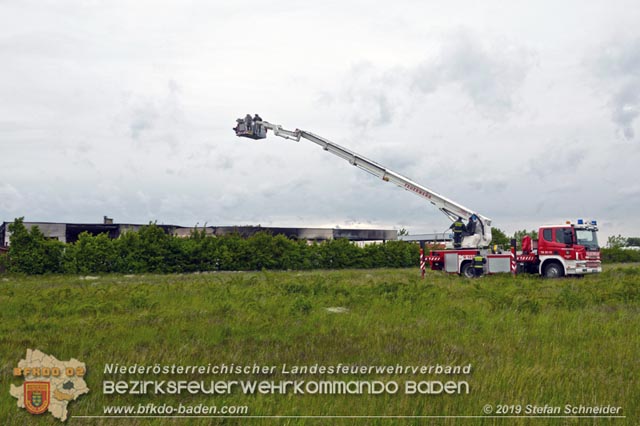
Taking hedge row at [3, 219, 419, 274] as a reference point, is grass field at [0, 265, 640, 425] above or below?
below

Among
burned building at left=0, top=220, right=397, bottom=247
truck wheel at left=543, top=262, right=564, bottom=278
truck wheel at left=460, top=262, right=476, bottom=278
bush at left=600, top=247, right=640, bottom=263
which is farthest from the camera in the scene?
bush at left=600, top=247, right=640, bottom=263

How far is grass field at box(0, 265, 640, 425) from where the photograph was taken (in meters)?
5.83

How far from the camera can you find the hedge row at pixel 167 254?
30172mm

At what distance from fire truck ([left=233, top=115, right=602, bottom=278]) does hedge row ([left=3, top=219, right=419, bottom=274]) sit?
10079 mm

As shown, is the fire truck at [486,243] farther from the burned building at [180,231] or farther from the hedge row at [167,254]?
the burned building at [180,231]

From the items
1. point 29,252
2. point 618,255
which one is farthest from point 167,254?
point 618,255

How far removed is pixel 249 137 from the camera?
27219 mm

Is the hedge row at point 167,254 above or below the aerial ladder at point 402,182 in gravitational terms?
below

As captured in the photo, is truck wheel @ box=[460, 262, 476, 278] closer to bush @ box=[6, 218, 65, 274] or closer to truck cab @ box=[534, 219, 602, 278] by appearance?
truck cab @ box=[534, 219, 602, 278]

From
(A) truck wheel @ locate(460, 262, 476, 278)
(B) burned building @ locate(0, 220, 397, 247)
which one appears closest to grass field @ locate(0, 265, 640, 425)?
(A) truck wheel @ locate(460, 262, 476, 278)

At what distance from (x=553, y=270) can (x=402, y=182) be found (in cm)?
813

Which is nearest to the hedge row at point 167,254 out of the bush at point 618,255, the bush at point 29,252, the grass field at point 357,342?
the bush at point 29,252

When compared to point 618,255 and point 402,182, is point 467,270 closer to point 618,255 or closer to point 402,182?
point 402,182

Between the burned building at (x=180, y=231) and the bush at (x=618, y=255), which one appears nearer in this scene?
the burned building at (x=180, y=231)
